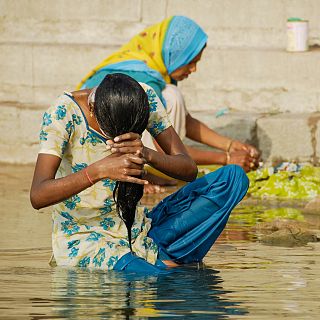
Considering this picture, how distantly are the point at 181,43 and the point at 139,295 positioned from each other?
13.8 ft

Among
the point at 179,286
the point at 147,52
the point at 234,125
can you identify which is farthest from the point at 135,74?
the point at 179,286

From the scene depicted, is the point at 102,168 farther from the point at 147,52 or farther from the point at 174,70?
the point at 147,52

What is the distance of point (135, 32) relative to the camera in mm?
10836

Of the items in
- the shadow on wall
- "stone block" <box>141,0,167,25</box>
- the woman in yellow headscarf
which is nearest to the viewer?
the woman in yellow headscarf

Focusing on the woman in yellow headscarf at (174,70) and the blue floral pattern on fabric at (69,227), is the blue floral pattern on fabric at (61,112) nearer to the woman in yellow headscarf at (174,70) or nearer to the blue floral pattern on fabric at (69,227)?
the blue floral pattern on fabric at (69,227)

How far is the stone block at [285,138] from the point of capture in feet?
32.4

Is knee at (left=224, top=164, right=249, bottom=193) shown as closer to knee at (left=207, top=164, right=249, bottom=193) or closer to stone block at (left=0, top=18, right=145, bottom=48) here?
knee at (left=207, top=164, right=249, bottom=193)

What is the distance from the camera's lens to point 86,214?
5637mm

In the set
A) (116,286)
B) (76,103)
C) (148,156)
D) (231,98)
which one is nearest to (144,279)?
(116,286)

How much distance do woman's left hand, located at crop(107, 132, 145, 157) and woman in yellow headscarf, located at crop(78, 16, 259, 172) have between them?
11.0 feet

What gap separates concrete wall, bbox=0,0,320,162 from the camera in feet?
34.1

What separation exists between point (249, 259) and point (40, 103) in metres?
5.14

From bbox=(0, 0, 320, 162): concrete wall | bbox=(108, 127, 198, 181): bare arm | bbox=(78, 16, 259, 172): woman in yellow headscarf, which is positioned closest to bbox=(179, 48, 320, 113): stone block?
bbox=(0, 0, 320, 162): concrete wall

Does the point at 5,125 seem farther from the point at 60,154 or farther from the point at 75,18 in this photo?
the point at 60,154
